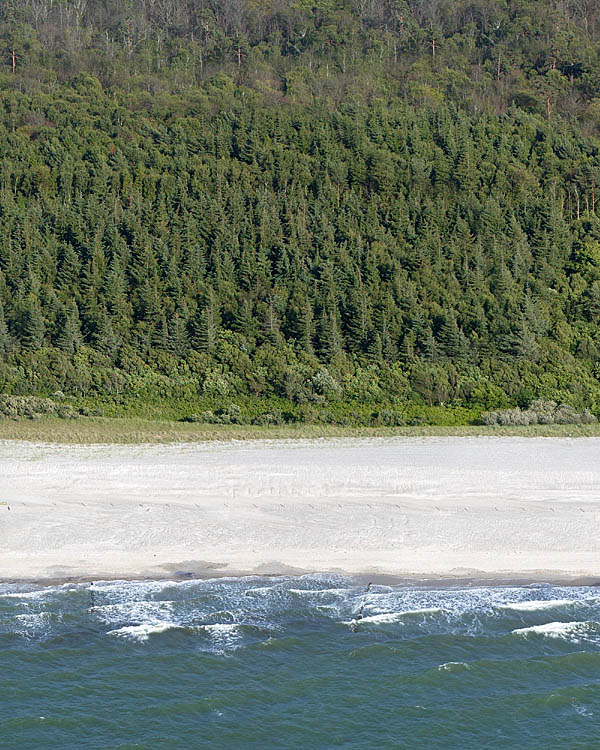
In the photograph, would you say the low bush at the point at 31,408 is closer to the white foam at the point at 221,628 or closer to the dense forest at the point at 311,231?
the dense forest at the point at 311,231

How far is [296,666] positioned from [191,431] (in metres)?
13.8

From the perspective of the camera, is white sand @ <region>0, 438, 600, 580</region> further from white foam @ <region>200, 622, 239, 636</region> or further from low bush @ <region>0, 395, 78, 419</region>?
low bush @ <region>0, 395, 78, 419</region>

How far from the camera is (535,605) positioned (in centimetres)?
1415

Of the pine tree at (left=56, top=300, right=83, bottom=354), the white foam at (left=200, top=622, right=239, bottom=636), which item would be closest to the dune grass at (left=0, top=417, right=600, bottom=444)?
the pine tree at (left=56, top=300, right=83, bottom=354)

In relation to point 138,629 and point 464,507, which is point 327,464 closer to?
point 464,507

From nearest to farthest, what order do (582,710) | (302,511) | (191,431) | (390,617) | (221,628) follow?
(582,710)
(221,628)
(390,617)
(302,511)
(191,431)

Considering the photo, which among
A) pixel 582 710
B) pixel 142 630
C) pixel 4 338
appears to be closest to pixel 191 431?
pixel 4 338

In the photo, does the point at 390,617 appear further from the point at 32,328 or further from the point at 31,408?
the point at 32,328

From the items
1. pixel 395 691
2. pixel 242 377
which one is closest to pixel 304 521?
pixel 395 691

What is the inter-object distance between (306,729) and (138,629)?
11.3 ft

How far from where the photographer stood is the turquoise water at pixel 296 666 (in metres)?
11.3

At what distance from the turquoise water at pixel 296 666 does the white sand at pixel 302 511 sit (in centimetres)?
74

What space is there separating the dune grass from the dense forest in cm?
110

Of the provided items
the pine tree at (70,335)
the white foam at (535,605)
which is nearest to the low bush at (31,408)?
the pine tree at (70,335)
